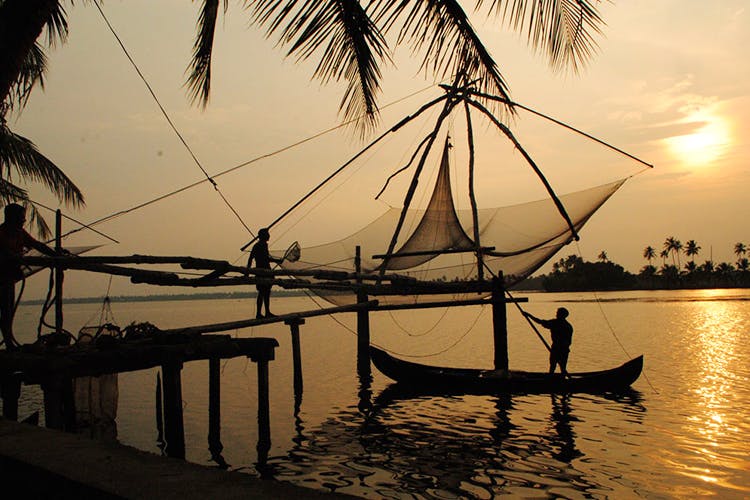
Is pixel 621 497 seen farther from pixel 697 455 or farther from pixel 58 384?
pixel 58 384

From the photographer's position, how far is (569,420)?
495 inches

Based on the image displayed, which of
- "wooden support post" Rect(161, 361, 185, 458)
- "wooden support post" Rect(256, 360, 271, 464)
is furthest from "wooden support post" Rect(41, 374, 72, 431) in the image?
"wooden support post" Rect(256, 360, 271, 464)

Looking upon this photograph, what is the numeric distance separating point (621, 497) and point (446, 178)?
9591mm

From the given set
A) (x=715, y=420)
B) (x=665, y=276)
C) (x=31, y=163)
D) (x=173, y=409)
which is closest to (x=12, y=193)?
(x=31, y=163)

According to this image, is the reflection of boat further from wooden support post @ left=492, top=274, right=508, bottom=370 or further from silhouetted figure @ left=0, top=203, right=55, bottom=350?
silhouetted figure @ left=0, top=203, right=55, bottom=350

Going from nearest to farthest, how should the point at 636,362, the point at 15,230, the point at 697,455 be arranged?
the point at 15,230
the point at 697,455
the point at 636,362

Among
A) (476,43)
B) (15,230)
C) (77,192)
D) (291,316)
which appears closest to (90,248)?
(77,192)

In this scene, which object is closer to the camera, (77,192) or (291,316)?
(291,316)

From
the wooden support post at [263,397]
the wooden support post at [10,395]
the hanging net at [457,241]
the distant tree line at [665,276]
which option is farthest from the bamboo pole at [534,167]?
the distant tree line at [665,276]

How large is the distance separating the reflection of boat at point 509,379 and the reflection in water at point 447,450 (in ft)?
1.50

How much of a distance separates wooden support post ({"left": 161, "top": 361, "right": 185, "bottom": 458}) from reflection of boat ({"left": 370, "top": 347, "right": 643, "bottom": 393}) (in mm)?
7685

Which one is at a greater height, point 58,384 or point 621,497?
point 58,384

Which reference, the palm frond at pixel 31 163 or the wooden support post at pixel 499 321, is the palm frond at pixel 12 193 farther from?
the wooden support post at pixel 499 321

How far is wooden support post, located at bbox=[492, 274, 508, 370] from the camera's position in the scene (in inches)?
554
